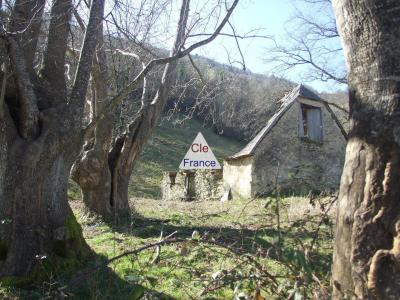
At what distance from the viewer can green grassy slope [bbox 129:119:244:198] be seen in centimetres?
2816

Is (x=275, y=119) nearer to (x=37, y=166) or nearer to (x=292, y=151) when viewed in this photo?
(x=292, y=151)

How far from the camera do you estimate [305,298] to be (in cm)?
236

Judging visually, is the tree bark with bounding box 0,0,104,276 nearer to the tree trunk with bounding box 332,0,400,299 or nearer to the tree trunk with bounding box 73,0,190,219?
the tree trunk with bounding box 73,0,190,219

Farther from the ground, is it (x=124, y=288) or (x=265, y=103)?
(x=265, y=103)

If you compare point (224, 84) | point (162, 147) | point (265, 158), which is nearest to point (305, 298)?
point (224, 84)

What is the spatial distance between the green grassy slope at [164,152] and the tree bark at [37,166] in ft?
65.2

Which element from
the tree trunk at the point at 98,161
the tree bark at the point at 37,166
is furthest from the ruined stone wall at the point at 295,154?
the tree bark at the point at 37,166

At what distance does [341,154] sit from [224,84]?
898 centimetres

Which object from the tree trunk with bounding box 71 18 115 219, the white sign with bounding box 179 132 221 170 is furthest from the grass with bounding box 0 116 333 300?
the white sign with bounding box 179 132 221 170

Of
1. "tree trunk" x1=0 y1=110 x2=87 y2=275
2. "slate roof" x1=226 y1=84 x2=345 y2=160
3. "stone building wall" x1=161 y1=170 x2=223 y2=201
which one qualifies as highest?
"slate roof" x1=226 y1=84 x2=345 y2=160

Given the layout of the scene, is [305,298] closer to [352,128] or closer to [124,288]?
[352,128]

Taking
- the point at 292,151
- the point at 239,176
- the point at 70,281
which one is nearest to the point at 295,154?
the point at 292,151

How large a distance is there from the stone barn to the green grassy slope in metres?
8.95

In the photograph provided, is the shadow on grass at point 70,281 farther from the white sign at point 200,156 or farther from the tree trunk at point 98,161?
the white sign at point 200,156
